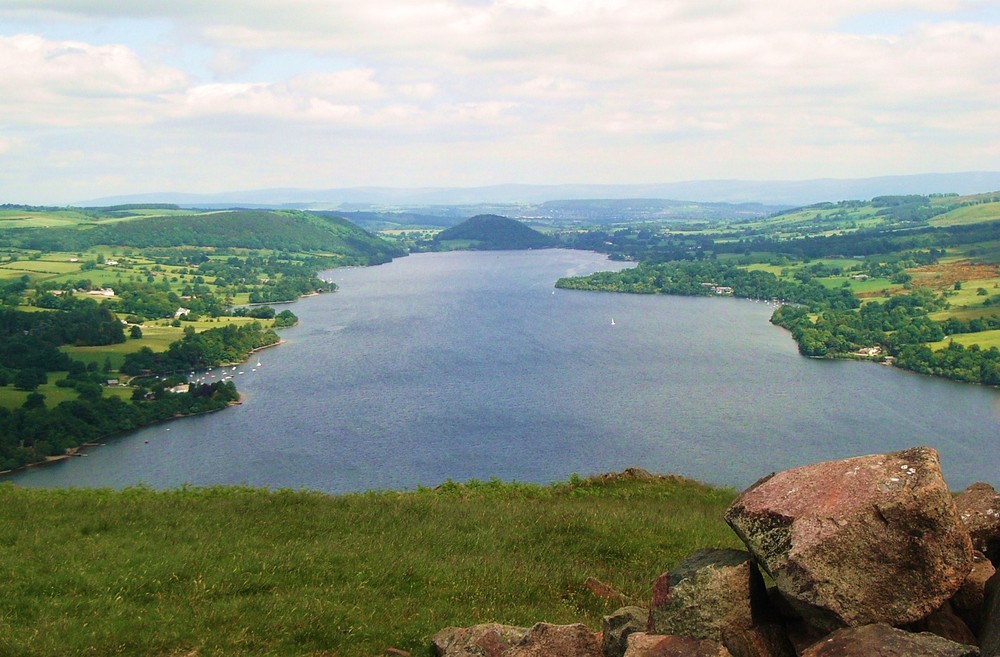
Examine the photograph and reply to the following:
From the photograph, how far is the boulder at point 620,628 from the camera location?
31.4 ft

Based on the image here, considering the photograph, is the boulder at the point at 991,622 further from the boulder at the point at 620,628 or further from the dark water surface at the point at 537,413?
the dark water surface at the point at 537,413

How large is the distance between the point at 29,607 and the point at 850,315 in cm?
14036

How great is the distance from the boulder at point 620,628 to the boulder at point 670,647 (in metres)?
0.39

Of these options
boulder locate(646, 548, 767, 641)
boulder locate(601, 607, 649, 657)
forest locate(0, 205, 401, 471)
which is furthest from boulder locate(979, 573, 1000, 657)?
forest locate(0, 205, 401, 471)

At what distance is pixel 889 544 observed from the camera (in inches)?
345

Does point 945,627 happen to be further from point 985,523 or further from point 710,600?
point 710,600

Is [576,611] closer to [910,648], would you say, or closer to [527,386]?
[910,648]

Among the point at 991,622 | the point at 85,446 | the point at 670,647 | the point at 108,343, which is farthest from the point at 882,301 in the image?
the point at 670,647

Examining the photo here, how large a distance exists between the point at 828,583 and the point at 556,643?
295 cm

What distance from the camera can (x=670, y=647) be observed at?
8.78 m

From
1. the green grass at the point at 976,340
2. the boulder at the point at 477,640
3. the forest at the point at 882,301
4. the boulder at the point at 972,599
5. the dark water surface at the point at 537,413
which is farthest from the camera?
the green grass at the point at 976,340

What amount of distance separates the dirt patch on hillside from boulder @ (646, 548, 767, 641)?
161 meters

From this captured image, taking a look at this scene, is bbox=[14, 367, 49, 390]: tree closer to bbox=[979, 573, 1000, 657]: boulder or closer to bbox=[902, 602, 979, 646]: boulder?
bbox=[902, 602, 979, 646]: boulder

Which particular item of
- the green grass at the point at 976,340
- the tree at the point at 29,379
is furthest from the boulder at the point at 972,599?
the green grass at the point at 976,340
